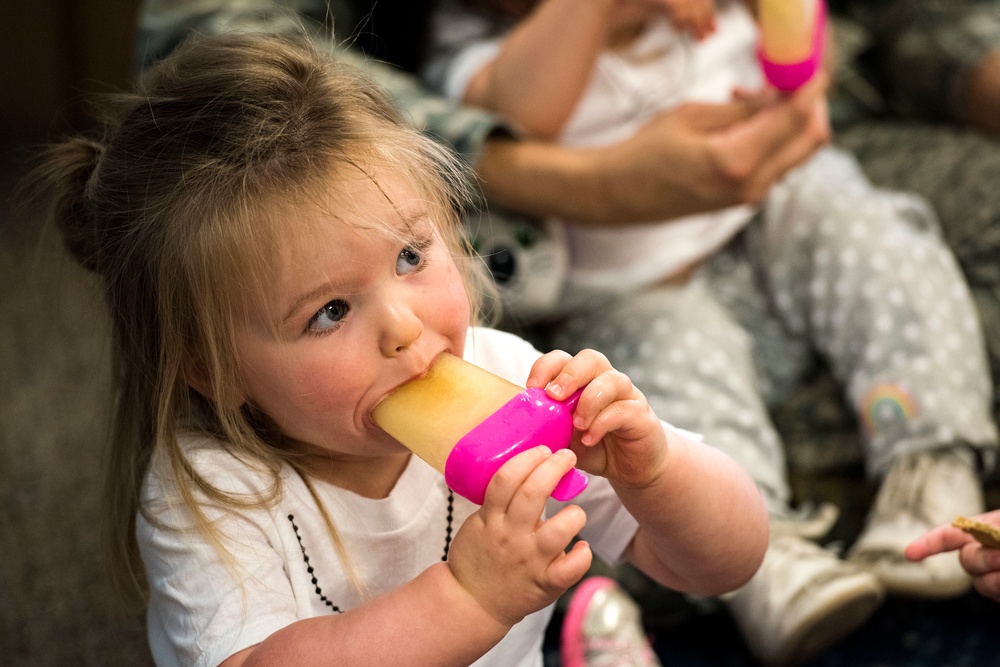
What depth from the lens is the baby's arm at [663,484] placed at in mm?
564

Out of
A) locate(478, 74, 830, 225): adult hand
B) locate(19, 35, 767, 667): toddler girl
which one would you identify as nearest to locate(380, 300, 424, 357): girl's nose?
locate(19, 35, 767, 667): toddler girl

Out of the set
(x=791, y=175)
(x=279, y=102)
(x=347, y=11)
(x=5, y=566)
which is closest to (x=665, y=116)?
(x=791, y=175)

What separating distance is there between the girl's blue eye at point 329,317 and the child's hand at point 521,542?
0.13 m

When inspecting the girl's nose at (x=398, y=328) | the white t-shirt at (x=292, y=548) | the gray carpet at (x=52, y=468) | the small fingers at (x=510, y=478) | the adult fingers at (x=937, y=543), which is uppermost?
the girl's nose at (x=398, y=328)

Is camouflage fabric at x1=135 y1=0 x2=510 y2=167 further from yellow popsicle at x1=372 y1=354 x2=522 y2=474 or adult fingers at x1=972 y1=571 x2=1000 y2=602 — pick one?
adult fingers at x1=972 y1=571 x2=1000 y2=602

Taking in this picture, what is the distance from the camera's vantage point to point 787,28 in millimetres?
936

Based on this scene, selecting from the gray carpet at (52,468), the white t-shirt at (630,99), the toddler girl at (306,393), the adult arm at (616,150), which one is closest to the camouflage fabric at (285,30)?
the adult arm at (616,150)

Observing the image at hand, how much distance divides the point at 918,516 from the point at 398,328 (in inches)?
24.4

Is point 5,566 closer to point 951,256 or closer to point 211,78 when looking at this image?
point 211,78

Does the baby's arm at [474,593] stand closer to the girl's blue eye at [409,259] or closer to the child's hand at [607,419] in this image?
the child's hand at [607,419]

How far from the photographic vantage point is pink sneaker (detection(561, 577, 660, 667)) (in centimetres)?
91

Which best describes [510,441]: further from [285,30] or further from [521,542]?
[285,30]

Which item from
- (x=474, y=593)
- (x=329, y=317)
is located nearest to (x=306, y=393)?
(x=329, y=317)

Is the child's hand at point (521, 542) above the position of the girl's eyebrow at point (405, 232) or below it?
below
